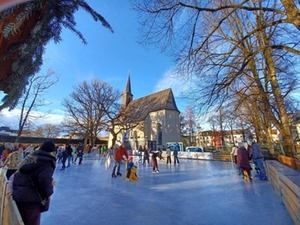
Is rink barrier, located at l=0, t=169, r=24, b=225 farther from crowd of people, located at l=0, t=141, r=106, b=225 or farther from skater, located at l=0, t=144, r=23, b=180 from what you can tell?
skater, located at l=0, t=144, r=23, b=180

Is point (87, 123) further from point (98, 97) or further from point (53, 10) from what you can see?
point (53, 10)

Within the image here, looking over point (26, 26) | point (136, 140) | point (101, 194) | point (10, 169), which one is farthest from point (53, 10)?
point (136, 140)

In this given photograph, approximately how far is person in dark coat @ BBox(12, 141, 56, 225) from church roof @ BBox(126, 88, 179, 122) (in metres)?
35.6

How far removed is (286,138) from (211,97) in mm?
4502

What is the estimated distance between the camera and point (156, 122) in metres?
39.5

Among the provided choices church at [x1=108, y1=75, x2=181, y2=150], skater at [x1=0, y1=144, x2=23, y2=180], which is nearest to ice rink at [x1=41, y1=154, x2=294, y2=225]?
skater at [x1=0, y1=144, x2=23, y2=180]

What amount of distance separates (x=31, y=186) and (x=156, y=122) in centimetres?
3760

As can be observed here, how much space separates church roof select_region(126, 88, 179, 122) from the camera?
132 ft

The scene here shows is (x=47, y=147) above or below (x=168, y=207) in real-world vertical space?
above

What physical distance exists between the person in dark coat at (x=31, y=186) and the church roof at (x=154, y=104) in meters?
35.6

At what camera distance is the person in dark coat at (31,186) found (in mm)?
2043

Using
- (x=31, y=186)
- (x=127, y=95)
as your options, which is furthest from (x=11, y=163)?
(x=127, y=95)

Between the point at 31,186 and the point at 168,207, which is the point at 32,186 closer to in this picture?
the point at 31,186

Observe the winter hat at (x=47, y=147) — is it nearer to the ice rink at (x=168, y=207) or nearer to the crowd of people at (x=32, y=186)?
the crowd of people at (x=32, y=186)
